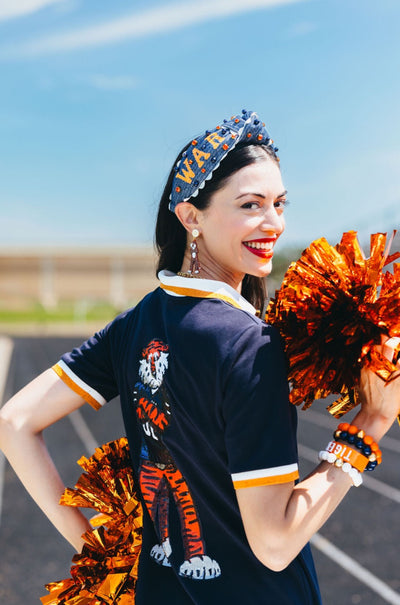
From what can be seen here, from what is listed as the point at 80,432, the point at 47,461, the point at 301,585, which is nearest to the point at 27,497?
the point at 80,432

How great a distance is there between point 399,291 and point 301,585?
0.66 m

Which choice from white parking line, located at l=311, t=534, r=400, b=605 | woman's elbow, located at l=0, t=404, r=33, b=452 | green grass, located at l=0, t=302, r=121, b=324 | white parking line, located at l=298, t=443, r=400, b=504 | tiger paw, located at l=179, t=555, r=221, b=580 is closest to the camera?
tiger paw, located at l=179, t=555, r=221, b=580

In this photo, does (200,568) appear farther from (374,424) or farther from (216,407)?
(374,424)

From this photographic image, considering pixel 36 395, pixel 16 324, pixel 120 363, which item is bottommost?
pixel 16 324

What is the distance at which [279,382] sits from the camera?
1333 millimetres

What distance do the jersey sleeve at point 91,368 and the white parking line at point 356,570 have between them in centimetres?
300

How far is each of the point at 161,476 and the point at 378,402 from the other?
1.71 ft

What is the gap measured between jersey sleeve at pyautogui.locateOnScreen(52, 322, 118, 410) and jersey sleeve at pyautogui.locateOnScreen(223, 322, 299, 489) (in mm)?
573

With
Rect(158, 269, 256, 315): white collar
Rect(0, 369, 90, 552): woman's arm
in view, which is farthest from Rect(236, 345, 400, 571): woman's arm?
Rect(0, 369, 90, 552): woman's arm

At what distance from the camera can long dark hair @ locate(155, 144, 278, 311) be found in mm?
1544

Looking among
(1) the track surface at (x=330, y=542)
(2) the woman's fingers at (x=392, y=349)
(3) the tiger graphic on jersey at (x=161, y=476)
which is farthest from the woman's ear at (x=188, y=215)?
(1) the track surface at (x=330, y=542)

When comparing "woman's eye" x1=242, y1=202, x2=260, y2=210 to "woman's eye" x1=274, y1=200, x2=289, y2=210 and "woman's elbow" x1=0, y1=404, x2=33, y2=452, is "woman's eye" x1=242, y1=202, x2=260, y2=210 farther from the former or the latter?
"woman's elbow" x1=0, y1=404, x2=33, y2=452

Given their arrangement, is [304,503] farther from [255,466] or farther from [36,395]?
[36,395]

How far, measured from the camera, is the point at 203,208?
5.21 feet
